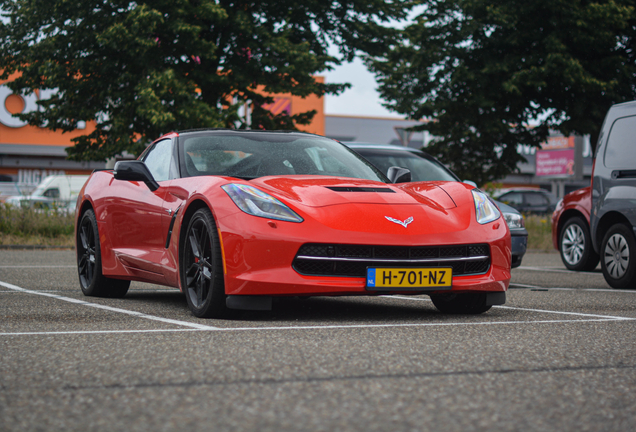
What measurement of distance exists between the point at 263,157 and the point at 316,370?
2.90 metres

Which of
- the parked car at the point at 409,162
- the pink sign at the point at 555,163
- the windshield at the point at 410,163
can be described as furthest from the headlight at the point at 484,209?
the pink sign at the point at 555,163

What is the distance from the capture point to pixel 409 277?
4.97 metres

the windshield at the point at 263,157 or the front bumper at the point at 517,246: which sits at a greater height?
the windshield at the point at 263,157

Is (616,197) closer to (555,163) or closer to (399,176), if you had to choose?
(399,176)

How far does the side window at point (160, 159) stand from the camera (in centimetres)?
624

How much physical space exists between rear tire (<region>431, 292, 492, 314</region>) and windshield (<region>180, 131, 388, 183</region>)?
1.02 m

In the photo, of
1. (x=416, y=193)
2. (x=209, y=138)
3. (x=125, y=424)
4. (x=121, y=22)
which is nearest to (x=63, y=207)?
(x=121, y=22)

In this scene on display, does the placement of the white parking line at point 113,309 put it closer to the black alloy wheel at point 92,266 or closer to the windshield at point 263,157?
the black alloy wheel at point 92,266

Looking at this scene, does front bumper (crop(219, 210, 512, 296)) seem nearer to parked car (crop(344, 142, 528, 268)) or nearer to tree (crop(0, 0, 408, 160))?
parked car (crop(344, 142, 528, 268))

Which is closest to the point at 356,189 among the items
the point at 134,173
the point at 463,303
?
the point at 463,303

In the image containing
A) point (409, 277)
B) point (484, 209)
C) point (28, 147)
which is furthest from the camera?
point (28, 147)

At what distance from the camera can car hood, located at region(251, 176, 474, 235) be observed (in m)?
4.98

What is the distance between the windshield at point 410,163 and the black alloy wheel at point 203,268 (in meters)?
4.38

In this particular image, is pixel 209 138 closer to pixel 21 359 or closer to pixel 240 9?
pixel 21 359
